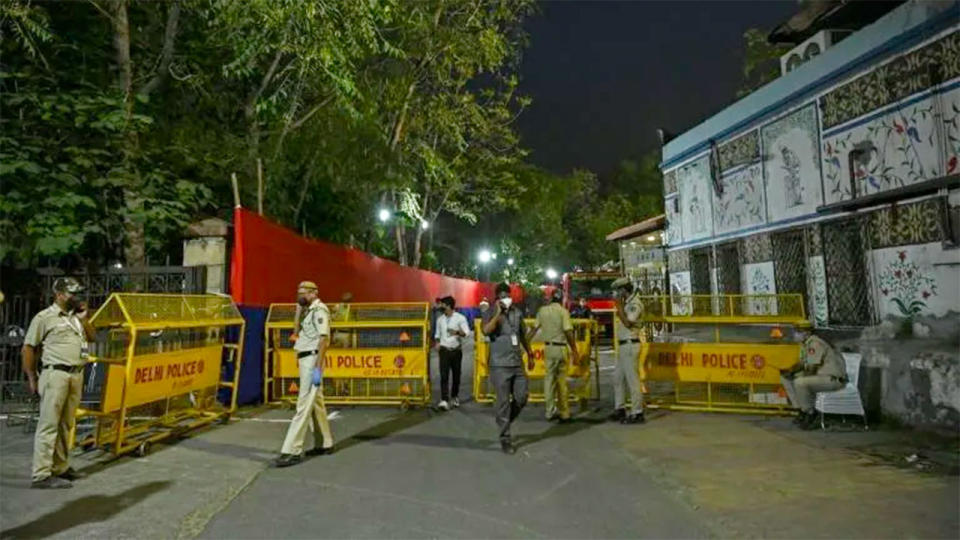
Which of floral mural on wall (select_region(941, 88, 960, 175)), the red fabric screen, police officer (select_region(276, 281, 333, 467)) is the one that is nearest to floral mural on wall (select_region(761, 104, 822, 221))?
floral mural on wall (select_region(941, 88, 960, 175))

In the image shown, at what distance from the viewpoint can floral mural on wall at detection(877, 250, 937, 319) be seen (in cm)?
873

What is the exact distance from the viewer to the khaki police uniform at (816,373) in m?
8.55

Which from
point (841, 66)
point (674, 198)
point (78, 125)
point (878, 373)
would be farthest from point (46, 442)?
point (674, 198)

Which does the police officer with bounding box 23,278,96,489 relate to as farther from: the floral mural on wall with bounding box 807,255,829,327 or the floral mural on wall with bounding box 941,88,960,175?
the floral mural on wall with bounding box 807,255,829,327

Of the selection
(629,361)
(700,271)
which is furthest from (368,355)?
(700,271)

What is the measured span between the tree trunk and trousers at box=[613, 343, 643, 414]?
741 cm

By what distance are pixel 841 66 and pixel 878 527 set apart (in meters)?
7.69

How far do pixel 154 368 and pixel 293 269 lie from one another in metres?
5.60

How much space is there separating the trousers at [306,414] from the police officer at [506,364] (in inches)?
76.3

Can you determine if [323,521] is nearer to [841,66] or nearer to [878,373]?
[878,373]

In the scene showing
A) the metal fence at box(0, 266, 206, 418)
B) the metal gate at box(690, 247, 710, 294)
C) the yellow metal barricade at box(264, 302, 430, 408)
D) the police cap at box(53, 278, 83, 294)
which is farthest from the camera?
the metal gate at box(690, 247, 710, 294)

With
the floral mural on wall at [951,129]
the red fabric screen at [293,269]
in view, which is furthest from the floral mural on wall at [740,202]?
the red fabric screen at [293,269]

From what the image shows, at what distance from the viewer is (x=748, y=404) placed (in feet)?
32.5

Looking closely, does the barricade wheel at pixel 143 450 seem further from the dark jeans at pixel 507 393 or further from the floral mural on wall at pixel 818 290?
the floral mural on wall at pixel 818 290
